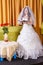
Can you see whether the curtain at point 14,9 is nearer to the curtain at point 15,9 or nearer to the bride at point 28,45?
the curtain at point 15,9

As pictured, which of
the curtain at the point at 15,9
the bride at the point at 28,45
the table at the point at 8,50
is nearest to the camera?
the table at the point at 8,50

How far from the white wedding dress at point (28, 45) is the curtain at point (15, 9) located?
52 centimetres

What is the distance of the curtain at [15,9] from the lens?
262 cm

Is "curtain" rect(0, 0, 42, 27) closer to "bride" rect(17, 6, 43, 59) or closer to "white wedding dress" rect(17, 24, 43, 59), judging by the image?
"bride" rect(17, 6, 43, 59)

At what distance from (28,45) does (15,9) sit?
0.90m

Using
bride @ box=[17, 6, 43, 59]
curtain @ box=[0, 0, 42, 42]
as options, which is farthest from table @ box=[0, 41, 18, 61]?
curtain @ box=[0, 0, 42, 42]

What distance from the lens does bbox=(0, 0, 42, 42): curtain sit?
→ 262 centimetres

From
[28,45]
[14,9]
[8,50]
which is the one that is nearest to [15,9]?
[14,9]

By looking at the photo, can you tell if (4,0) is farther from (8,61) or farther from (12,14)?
(8,61)

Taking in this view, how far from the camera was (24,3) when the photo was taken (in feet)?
8.80

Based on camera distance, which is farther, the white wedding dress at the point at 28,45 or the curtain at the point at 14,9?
the curtain at the point at 14,9

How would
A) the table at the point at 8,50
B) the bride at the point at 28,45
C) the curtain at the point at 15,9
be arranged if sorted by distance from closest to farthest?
the table at the point at 8,50
the bride at the point at 28,45
the curtain at the point at 15,9

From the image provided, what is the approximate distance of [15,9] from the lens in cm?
273

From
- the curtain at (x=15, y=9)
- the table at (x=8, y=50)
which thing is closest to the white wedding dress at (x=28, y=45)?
the table at (x=8, y=50)
